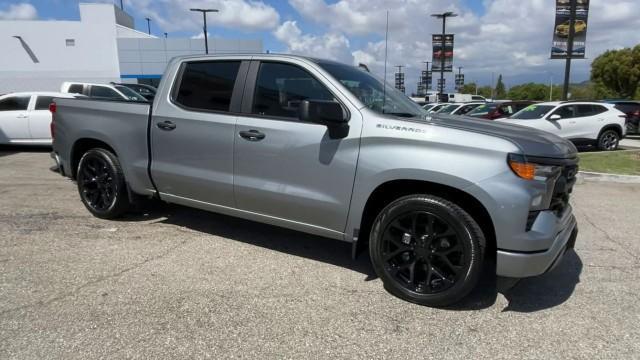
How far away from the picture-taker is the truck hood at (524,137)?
3.07m

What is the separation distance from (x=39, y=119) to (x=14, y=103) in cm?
74

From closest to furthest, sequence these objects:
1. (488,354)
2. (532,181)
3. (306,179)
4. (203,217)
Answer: (488,354) → (532,181) → (306,179) → (203,217)

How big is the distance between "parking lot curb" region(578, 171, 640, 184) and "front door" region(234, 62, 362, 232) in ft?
22.8

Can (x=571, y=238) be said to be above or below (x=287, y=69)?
below

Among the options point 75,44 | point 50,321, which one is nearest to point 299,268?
point 50,321

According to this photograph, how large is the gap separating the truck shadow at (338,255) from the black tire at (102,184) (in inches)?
11.3

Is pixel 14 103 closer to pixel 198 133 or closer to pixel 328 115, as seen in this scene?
pixel 198 133

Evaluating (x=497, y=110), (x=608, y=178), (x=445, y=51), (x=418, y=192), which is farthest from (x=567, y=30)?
(x=418, y=192)

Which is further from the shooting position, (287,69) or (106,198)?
(106,198)

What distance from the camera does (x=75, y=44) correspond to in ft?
142

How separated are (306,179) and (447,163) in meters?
1.17

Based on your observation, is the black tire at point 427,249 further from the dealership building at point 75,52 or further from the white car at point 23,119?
the dealership building at point 75,52

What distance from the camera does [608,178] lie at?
338 inches

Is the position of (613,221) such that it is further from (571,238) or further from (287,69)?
(287,69)
